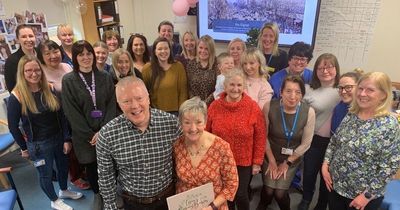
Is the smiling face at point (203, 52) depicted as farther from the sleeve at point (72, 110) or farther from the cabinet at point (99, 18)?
the cabinet at point (99, 18)

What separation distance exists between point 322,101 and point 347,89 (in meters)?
0.24

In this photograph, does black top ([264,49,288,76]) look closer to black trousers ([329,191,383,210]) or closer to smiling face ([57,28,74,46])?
black trousers ([329,191,383,210])

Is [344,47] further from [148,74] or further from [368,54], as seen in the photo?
[148,74]

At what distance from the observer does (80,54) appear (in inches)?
95.7

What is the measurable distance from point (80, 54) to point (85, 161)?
939 mm

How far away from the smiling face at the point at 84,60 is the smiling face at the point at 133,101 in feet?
3.26

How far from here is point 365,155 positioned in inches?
73.4

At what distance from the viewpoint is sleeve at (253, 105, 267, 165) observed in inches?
90.1

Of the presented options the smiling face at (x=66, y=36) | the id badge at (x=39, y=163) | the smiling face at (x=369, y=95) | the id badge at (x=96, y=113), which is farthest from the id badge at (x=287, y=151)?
the smiling face at (x=66, y=36)

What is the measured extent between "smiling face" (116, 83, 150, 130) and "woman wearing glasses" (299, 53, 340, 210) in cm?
151

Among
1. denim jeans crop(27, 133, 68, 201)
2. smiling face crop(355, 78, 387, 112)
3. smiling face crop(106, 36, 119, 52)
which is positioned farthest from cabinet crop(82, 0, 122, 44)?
smiling face crop(355, 78, 387, 112)

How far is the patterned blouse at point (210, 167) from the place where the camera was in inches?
71.1

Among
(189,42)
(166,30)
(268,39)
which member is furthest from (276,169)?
(166,30)

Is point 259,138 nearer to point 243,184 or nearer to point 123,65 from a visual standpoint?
point 243,184
